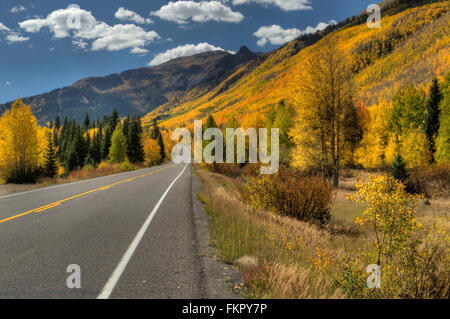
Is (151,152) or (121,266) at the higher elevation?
(151,152)

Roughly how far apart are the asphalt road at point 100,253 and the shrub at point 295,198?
3325mm

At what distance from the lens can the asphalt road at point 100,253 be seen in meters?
3.10

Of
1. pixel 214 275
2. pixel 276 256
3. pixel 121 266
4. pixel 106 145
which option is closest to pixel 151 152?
pixel 106 145

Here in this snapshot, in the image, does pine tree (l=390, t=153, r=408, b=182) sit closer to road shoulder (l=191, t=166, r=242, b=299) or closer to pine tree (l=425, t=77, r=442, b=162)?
pine tree (l=425, t=77, r=442, b=162)

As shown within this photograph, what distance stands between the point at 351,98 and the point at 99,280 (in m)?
19.8

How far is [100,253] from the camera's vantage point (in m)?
4.32

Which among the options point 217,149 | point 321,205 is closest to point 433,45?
point 217,149

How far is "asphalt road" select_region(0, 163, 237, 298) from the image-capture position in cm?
310

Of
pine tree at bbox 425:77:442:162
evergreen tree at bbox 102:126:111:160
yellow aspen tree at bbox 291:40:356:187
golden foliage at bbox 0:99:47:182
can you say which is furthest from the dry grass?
evergreen tree at bbox 102:126:111:160

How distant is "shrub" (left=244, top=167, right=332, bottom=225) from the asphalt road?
3.33m

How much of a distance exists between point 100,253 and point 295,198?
281 inches

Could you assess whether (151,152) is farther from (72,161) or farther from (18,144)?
(18,144)

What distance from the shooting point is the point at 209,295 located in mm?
3004
